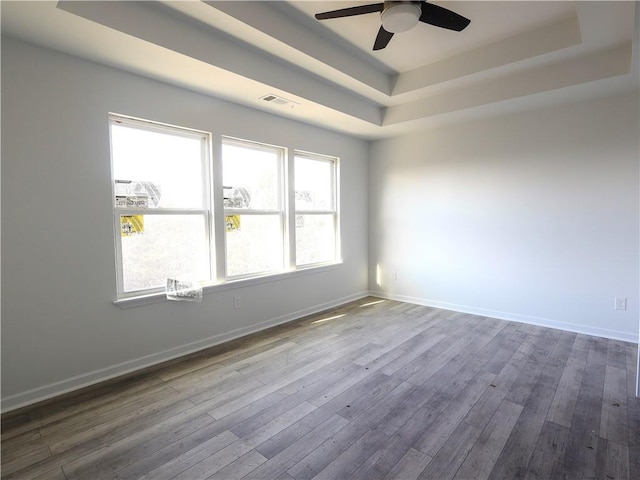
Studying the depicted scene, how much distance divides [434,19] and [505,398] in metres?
2.85

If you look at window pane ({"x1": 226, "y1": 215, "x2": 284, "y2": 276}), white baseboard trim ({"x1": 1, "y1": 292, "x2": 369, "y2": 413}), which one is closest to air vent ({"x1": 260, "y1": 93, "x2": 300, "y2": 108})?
window pane ({"x1": 226, "y1": 215, "x2": 284, "y2": 276})

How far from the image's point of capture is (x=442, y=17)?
89.9 inches

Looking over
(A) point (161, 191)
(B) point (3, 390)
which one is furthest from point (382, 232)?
(B) point (3, 390)

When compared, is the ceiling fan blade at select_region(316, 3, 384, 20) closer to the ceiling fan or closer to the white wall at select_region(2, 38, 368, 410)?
the ceiling fan

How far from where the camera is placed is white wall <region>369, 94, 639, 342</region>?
11.3 feet

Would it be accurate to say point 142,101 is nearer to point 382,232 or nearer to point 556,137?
point 382,232

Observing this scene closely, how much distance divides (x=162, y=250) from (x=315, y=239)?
2.19 metres

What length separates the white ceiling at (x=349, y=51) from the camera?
2221mm

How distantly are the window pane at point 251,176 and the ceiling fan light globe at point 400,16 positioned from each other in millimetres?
2023

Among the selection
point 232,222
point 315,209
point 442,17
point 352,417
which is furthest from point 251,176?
point 352,417

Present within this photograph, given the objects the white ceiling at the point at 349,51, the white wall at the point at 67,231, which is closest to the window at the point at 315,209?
the white ceiling at the point at 349,51

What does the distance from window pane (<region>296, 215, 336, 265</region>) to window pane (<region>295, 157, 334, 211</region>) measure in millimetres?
180

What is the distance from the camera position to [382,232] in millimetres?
5316

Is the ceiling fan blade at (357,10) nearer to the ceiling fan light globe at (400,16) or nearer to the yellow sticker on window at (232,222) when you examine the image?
the ceiling fan light globe at (400,16)
